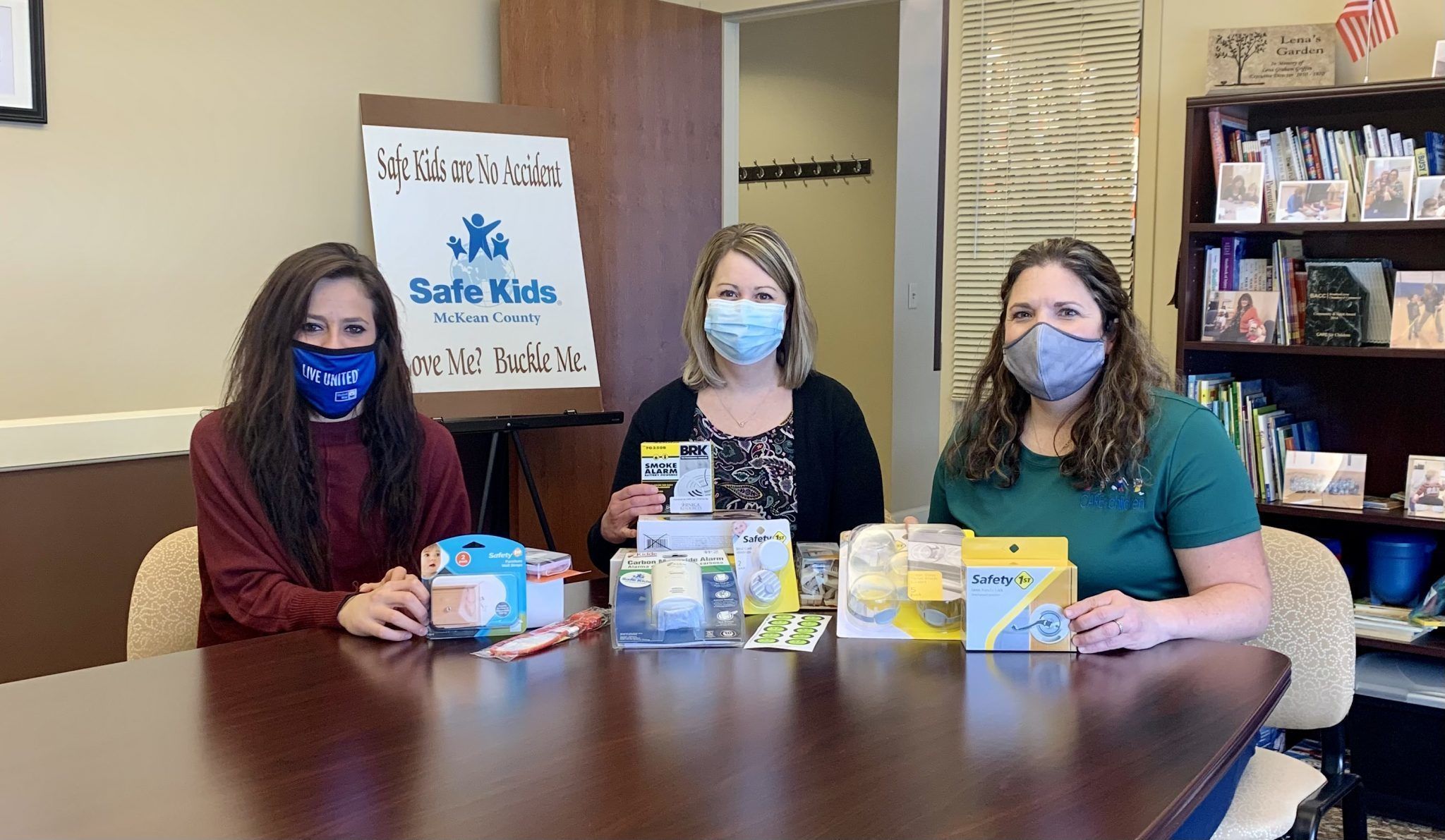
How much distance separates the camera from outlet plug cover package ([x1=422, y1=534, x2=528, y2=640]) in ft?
5.22

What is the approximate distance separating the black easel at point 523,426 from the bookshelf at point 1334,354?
1.87 meters

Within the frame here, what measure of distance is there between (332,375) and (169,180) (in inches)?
78.0

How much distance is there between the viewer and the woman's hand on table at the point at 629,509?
6.05 feet

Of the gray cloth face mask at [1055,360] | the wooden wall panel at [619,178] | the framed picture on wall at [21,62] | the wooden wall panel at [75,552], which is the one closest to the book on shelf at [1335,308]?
the gray cloth face mask at [1055,360]

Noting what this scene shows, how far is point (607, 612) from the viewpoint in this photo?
1.73m

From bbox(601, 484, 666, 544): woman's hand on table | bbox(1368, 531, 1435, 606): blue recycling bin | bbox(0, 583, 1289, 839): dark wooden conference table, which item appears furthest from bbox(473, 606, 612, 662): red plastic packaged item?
bbox(1368, 531, 1435, 606): blue recycling bin

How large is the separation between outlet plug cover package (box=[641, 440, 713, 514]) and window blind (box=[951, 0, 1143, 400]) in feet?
7.59

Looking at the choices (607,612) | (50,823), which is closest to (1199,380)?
(607,612)

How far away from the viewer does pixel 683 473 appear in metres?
1.81

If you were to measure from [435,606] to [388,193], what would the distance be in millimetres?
2369

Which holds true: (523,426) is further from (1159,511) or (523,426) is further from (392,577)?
(1159,511)

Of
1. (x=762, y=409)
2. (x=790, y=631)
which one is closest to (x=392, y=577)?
(x=790, y=631)

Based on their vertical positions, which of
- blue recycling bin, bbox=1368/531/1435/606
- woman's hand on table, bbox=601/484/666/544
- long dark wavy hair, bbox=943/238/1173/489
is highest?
long dark wavy hair, bbox=943/238/1173/489

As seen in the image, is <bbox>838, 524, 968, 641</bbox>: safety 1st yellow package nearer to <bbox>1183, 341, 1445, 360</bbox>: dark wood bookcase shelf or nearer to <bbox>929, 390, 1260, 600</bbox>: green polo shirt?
<bbox>929, 390, 1260, 600</bbox>: green polo shirt
